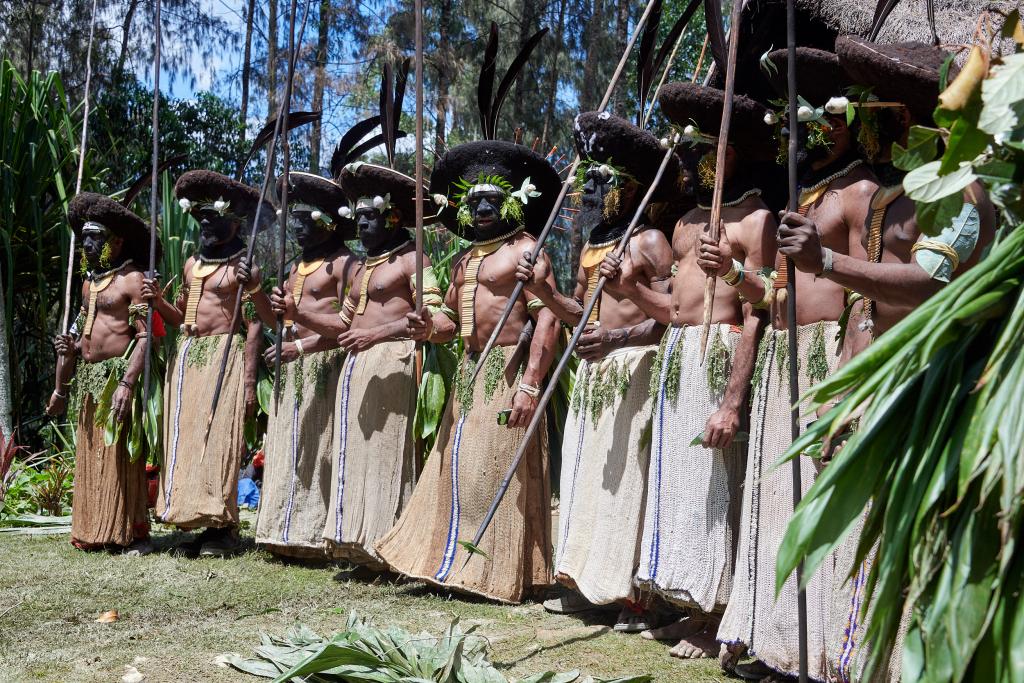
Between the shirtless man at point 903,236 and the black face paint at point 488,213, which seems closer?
the shirtless man at point 903,236

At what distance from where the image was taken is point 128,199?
7645 mm

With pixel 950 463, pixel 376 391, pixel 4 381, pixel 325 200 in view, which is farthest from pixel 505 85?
pixel 4 381

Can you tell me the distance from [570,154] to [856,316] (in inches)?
541

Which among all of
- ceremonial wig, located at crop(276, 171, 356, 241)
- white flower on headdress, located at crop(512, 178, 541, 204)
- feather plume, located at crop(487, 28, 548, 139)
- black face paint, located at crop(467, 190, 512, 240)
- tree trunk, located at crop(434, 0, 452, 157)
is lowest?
black face paint, located at crop(467, 190, 512, 240)

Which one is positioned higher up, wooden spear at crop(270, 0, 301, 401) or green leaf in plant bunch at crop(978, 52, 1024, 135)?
wooden spear at crop(270, 0, 301, 401)

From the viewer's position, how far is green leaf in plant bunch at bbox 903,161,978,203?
204cm

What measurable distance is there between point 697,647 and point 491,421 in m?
1.61

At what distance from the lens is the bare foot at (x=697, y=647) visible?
14.0 ft

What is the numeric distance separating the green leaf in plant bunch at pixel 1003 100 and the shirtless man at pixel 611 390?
2.86 m

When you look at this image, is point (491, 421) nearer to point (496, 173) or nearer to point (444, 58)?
point (496, 173)

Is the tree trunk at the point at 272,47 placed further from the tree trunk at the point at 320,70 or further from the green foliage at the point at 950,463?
the green foliage at the point at 950,463

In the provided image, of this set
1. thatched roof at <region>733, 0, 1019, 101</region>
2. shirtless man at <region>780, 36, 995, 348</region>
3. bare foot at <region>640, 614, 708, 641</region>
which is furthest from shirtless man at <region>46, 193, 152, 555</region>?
shirtless man at <region>780, 36, 995, 348</region>

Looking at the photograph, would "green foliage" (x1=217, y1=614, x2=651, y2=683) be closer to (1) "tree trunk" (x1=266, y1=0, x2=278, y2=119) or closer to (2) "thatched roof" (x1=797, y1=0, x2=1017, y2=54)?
(2) "thatched roof" (x1=797, y1=0, x2=1017, y2=54)

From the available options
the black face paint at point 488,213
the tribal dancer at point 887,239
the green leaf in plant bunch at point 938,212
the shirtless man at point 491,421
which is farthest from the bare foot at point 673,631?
the green leaf in plant bunch at point 938,212
